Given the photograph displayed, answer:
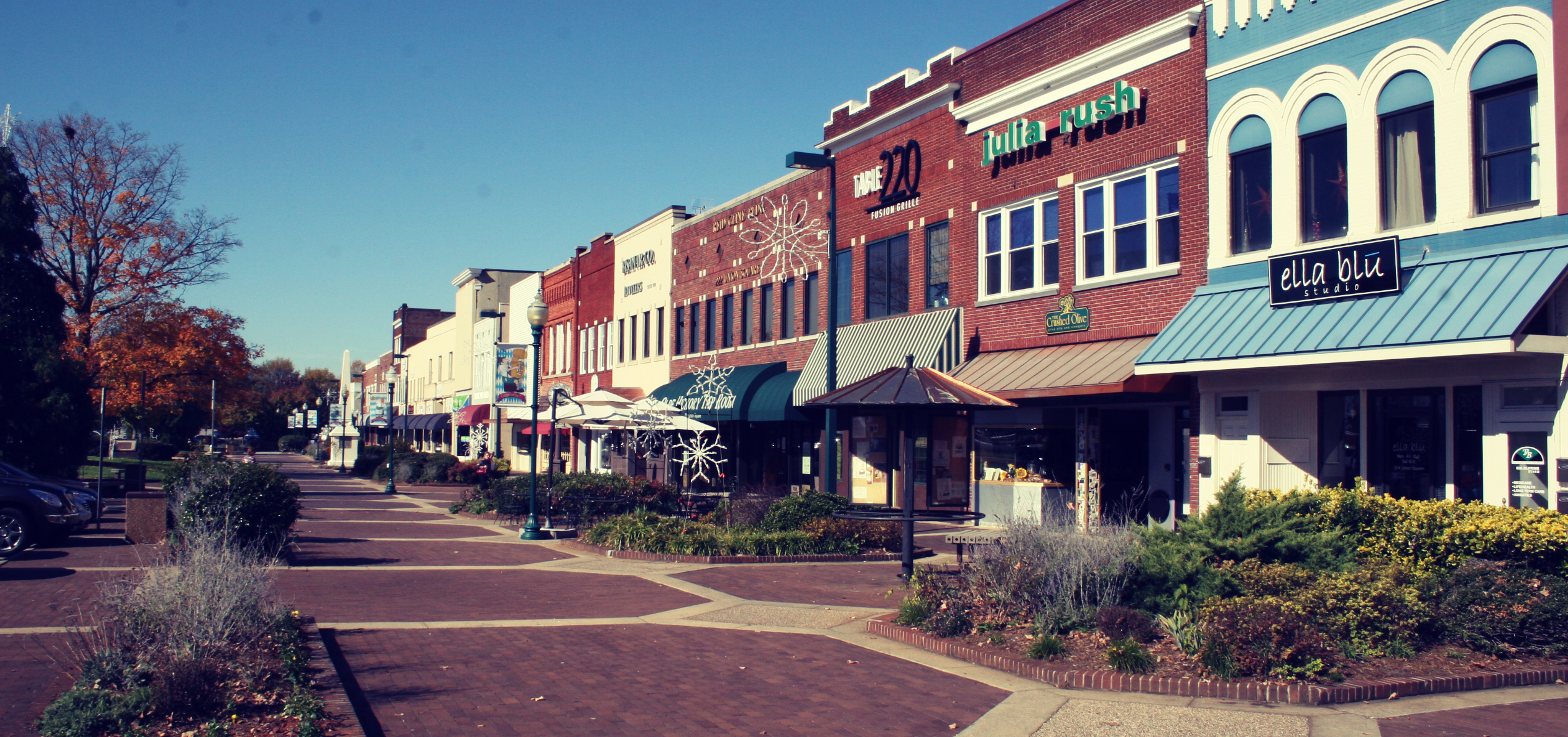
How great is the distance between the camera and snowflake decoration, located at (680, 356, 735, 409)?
29.7 m

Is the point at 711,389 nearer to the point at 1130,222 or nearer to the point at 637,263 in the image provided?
the point at 637,263

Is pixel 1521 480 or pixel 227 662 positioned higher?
pixel 1521 480

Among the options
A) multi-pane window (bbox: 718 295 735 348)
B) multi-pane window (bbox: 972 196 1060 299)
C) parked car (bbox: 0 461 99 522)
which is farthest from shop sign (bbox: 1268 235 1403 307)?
multi-pane window (bbox: 718 295 735 348)

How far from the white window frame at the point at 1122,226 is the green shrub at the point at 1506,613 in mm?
8536

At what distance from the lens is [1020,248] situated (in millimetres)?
20656

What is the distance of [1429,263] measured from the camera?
43.3 feet

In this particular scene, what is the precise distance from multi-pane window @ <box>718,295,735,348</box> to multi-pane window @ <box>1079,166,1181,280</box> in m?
15.0

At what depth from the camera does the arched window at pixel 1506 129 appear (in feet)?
40.8

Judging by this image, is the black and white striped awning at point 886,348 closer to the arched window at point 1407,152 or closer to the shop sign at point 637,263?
the arched window at point 1407,152

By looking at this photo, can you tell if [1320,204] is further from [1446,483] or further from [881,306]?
[881,306]

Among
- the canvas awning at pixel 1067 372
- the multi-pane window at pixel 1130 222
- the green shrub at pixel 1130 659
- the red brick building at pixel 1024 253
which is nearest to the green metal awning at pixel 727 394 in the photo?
the red brick building at pixel 1024 253

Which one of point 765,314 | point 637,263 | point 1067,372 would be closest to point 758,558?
point 1067,372

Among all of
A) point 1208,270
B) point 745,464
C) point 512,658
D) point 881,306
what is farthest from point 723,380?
point 512,658

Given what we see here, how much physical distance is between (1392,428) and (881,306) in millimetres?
12657
